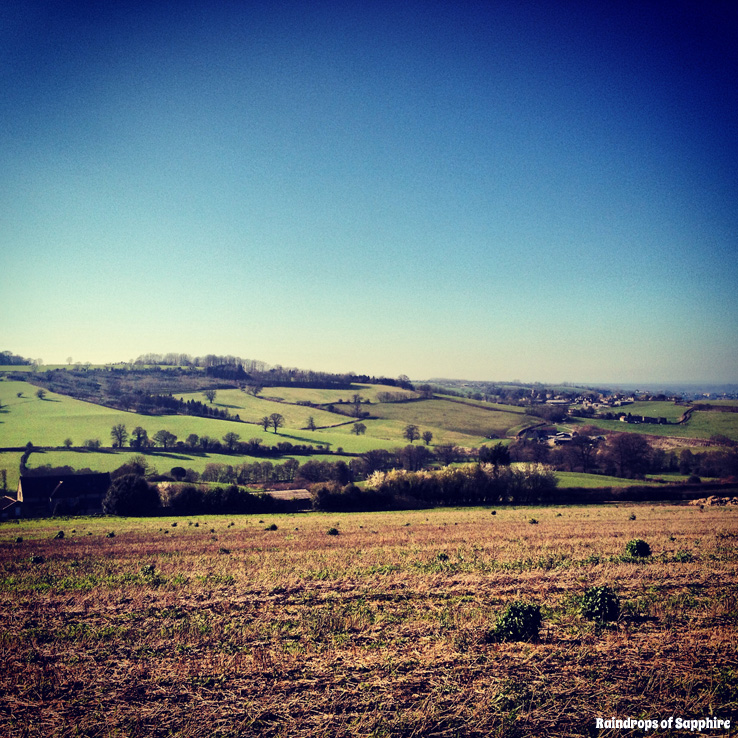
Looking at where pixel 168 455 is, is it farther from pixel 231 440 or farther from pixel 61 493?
pixel 61 493

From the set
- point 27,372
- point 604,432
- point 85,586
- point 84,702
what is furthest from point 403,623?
point 27,372

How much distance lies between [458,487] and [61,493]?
49.2m

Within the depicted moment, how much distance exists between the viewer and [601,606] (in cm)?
1242

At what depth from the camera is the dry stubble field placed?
8219 millimetres

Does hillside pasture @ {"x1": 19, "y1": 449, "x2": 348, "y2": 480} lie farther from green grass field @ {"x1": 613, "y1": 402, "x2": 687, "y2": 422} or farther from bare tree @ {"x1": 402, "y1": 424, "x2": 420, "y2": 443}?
green grass field @ {"x1": 613, "y1": 402, "x2": 687, "y2": 422}

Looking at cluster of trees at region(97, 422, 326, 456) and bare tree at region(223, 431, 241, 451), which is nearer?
cluster of trees at region(97, 422, 326, 456)

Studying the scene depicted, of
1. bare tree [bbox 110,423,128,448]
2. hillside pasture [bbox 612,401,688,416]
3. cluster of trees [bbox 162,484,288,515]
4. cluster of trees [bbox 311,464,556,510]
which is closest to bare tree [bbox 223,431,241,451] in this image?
bare tree [bbox 110,423,128,448]

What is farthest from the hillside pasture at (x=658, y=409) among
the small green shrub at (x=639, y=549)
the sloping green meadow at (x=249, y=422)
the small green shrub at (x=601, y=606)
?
the small green shrub at (x=601, y=606)

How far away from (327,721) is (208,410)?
109m

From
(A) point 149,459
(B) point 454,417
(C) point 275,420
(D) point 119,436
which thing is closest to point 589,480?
(B) point 454,417

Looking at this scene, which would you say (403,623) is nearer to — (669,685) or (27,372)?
(669,685)

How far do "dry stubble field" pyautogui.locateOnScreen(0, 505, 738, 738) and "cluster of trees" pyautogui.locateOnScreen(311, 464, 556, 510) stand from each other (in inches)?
1187

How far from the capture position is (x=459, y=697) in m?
8.60

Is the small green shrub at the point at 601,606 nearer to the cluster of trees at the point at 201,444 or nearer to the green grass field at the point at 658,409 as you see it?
the cluster of trees at the point at 201,444
